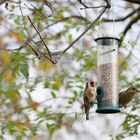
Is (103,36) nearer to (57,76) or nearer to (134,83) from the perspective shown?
(134,83)

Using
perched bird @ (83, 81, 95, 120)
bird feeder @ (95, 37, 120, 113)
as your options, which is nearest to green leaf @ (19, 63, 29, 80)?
perched bird @ (83, 81, 95, 120)

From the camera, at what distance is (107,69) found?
6.68 meters

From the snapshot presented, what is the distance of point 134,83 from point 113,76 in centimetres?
140

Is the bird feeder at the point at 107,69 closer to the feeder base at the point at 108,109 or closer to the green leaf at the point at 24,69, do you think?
the feeder base at the point at 108,109

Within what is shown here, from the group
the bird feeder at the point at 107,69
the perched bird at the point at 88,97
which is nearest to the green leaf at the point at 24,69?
the perched bird at the point at 88,97

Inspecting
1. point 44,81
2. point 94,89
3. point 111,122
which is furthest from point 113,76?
point 111,122

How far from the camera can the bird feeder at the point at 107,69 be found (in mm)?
6555

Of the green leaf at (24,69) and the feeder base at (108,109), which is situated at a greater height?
the green leaf at (24,69)

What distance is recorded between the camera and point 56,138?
18.2m

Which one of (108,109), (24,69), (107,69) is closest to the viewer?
(24,69)

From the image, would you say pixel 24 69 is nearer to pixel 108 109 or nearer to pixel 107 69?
pixel 108 109

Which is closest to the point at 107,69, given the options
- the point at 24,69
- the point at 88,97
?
the point at 88,97

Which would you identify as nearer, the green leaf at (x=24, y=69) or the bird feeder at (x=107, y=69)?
the green leaf at (x=24, y=69)

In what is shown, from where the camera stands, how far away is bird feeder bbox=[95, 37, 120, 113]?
258 inches
